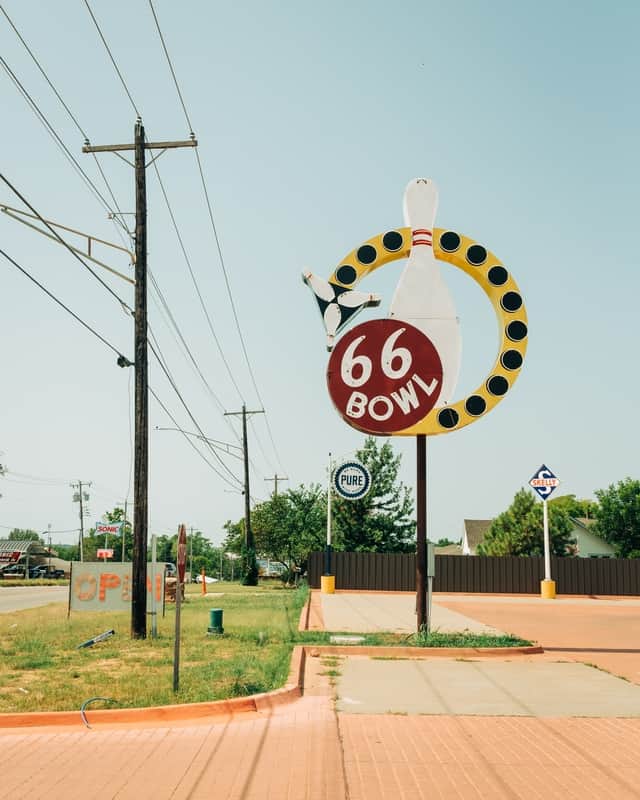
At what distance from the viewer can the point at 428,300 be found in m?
17.5

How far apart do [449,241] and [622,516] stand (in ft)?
178

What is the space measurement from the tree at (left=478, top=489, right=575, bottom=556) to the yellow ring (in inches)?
Result: 1703

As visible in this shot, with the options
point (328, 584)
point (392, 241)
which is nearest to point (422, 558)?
point (392, 241)

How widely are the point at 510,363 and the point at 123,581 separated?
9671 millimetres

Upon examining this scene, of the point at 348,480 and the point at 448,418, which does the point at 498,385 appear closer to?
the point at 448,418

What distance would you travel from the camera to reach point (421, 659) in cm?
1409

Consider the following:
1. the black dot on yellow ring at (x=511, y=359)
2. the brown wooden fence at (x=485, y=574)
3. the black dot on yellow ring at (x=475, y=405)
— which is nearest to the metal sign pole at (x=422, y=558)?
the black dot on yellow ring at (x=475, y=405)

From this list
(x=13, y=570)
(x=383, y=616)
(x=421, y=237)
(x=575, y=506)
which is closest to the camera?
(x=421, y=237)

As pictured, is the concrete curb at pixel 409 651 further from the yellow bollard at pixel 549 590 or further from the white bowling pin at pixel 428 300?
the yellow bollard at pixel 549 590

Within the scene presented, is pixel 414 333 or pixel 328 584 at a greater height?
pixel 414 333

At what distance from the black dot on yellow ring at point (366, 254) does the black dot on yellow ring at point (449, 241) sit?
151 cm

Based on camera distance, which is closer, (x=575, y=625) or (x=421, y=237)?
(x=421, y=237)

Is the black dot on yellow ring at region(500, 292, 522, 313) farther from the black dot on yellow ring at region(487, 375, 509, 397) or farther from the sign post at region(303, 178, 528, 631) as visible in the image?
the black dot on yellow ring at region(487, 375, 509, 397)

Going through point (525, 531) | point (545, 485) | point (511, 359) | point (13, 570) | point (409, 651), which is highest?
point (511, 359)
